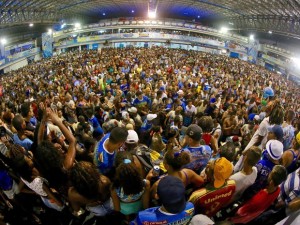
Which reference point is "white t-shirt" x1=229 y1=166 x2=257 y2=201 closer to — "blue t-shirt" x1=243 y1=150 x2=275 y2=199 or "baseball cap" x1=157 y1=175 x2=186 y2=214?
"blue t-shirt" x1=243 y1=150 x2=275 y2=199

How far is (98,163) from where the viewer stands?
3.09m

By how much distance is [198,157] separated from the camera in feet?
10.7

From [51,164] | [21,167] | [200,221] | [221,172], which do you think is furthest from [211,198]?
[21,167]

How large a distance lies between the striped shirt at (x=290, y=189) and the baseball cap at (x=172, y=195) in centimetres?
140

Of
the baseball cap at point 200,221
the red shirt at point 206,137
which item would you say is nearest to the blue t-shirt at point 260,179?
the baseball cap at point 200,221

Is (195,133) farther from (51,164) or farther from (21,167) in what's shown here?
(21,167)

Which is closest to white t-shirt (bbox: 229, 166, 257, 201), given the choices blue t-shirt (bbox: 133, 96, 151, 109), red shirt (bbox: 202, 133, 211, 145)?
red shirt (bbox: 202, 133, 211, 145)

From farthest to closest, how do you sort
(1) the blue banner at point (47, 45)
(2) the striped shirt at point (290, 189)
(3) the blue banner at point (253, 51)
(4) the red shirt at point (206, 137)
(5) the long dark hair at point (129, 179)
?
(3) the blue banner at point (253, 51) < (1) the blue banner at point (47, 45) < (4) the red shirt at point (206, 137) < (2) the striped shirt at point (290, 189) < (5) the long dark hair at point (129, 179)

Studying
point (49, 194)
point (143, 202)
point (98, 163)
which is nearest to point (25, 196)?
point (49, 194)

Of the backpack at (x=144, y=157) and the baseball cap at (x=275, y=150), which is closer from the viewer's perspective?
the baseball cap at (x=275, y=150)

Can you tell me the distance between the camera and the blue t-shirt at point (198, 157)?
3.21 m

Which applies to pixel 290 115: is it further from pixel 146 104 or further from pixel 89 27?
pixel 89 27

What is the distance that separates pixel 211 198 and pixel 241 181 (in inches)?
20.2

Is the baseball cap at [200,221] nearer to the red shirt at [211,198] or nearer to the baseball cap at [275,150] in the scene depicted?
the red shirt at [211,198]
